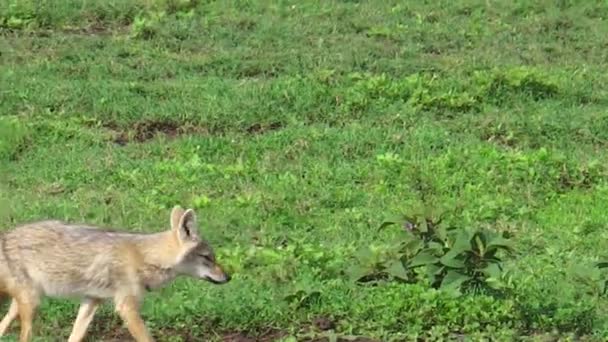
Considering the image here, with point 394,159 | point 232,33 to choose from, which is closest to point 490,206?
point 394,159

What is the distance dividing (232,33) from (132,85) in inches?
101

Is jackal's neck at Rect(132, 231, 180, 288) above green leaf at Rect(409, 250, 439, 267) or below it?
above

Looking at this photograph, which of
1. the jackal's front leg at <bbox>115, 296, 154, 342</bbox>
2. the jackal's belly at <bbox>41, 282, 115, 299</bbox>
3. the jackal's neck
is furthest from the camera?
the jackal's neck

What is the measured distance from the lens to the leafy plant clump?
7664mm

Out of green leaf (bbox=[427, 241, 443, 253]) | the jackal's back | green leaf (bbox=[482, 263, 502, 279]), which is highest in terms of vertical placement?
the jackal's back

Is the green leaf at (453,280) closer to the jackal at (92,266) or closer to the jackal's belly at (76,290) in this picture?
the jackal at (92,266)

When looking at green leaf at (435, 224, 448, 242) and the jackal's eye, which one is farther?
green leaf at (435, 224, 448, 242)

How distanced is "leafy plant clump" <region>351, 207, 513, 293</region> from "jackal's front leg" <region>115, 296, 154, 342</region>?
4.82 ft

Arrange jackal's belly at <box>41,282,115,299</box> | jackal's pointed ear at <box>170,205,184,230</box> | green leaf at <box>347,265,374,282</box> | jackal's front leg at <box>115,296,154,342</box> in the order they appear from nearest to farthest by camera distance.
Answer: jackal's front leg at <box>115,296,154,342</box>
jackal's belly at <box>41,282,115,299</box>
jackal's pointed ear at <box>170,205,184,230</box>
green leaf at <box>347,265,374,282</box>

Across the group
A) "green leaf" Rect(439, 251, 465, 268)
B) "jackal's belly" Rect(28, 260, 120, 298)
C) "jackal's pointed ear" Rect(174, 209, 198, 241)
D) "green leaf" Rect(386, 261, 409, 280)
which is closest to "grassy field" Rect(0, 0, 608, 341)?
"green leaf" Rect(386, 261, 409, 280)

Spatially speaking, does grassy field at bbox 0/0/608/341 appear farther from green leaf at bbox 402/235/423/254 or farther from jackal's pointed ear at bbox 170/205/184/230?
jackal's pointed ear at bbox 170/205/184/230

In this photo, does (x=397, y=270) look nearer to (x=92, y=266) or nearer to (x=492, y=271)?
(x=492, y=271)

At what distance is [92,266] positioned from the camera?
7199mm

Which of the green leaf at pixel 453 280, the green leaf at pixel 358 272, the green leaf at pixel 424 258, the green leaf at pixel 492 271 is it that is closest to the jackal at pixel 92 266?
the green leaf at pixel 358 272
